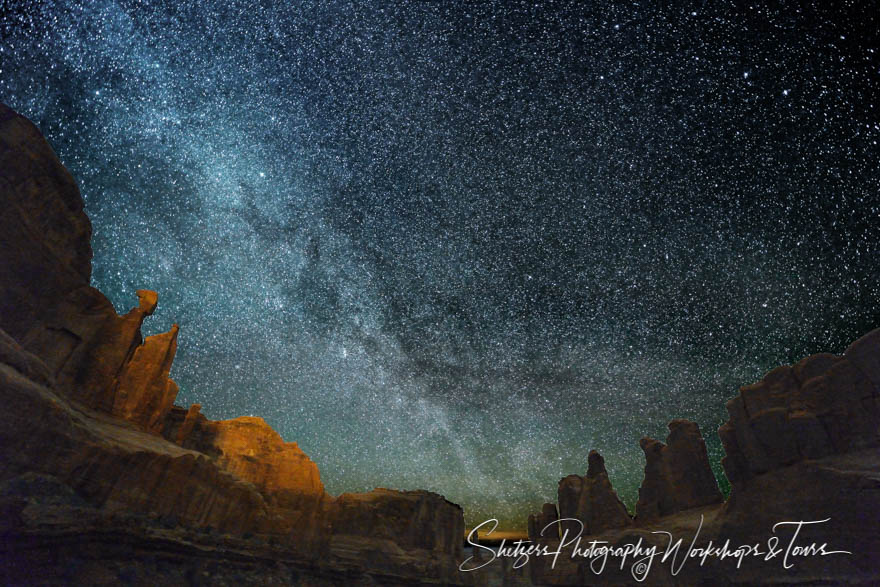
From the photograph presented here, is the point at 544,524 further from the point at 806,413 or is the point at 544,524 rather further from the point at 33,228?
the point at 33,228

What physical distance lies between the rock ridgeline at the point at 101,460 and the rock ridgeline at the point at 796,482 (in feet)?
65.2

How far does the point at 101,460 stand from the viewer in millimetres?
18297

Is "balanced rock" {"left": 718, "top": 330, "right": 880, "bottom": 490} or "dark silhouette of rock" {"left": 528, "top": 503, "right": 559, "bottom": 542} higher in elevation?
"balanced rock" {"left": 718, "top": 330, "right": 880, "bottom": 490}

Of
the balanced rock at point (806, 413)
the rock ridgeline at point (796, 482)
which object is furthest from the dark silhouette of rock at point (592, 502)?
the balanced rock at point (806, 413)

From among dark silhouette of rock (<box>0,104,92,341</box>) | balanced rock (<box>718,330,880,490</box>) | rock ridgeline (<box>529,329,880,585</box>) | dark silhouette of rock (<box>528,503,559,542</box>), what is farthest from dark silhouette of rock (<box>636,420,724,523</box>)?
dark silhouette of rock (<box>0,104,92,341</box>)

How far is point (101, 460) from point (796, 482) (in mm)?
33625

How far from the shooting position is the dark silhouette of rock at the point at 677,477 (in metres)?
32.5

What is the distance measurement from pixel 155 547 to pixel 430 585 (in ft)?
74.5

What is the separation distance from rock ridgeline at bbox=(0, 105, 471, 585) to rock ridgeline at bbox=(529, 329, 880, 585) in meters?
19.9

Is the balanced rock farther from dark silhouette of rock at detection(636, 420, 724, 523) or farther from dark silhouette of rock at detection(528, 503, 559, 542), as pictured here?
dark silhouette of rock at detection(528, 503, 559, 542)

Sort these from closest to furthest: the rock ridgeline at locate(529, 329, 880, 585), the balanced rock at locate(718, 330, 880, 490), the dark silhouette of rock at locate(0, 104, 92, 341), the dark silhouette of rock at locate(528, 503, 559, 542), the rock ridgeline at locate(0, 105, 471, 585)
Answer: the rock ridgeline at locate(0, 105, 471, 585) → the rock ridgeline at locate(529, 329, 880, 585) → the dark silhouette of rock at locate(0, 104, 92, 341) → the balanced rock at locate(718, 330, 880, 490) → the dark silhouette of rock at locate(528, 503, 559, 542)

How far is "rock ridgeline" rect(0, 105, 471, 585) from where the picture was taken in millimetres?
15219

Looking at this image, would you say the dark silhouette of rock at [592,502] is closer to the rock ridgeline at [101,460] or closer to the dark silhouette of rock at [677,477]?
the dark silhouette of rock at [677,477]

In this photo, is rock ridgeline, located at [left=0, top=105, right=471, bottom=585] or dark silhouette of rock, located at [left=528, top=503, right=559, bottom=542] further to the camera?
dark silhouette of rock, located at [left=528, top=503, right=559, bottom=542]
